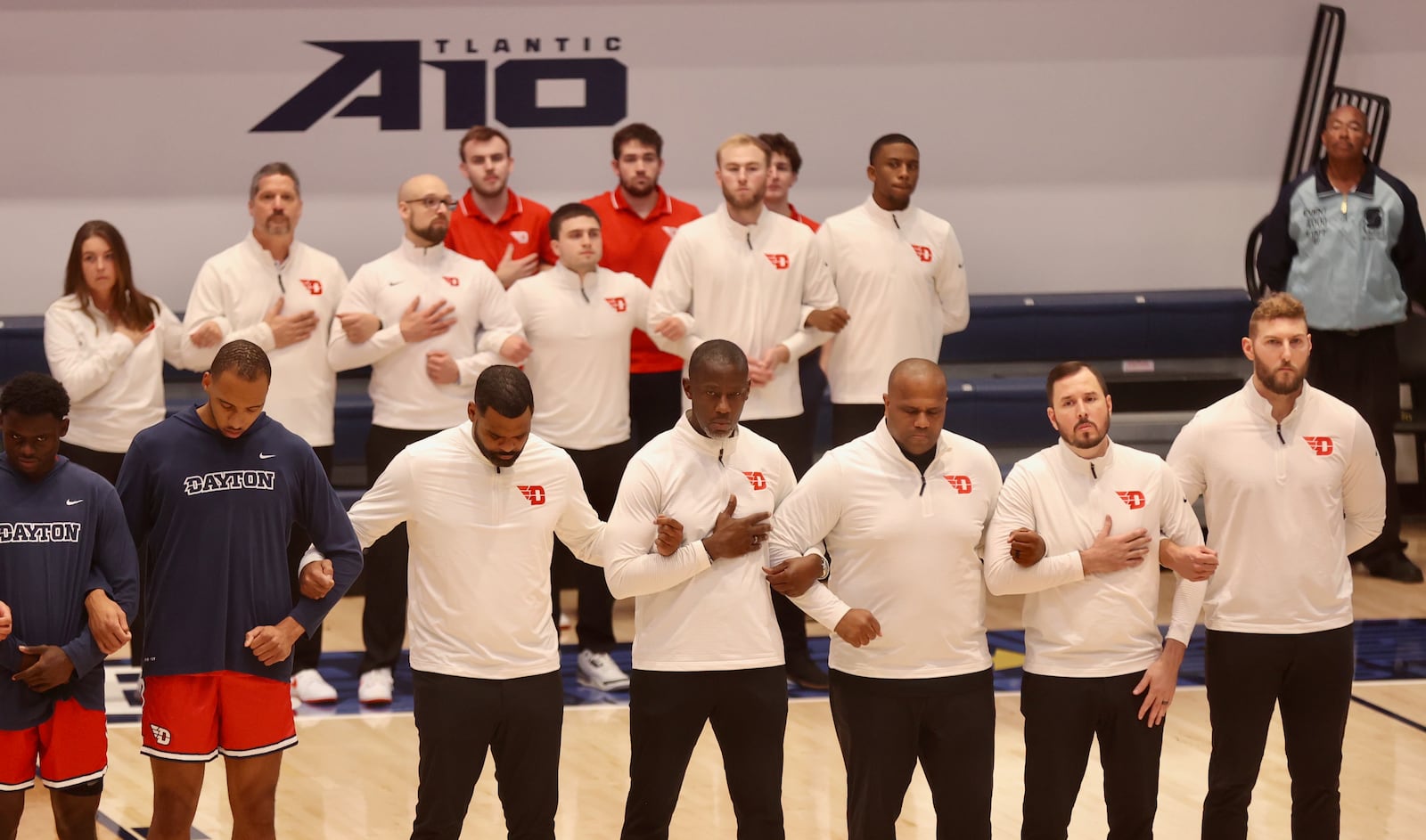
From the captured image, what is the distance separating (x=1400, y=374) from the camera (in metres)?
9.48

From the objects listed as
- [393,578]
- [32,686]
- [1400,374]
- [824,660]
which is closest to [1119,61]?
[1400,374]

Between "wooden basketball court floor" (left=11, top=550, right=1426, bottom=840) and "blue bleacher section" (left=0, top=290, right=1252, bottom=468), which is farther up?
"blue bleacher section" (left=0, top=290, right=1252, bottom=468)

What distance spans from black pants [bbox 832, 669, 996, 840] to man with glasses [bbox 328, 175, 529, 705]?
2470 millimetres

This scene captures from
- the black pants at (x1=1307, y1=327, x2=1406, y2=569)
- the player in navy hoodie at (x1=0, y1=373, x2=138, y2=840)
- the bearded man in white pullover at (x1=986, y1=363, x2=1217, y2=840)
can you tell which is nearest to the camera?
the player in navy hoodie at (x1=0, y1=373, x2=138, y2=840)

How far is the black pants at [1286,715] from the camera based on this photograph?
15.3ft

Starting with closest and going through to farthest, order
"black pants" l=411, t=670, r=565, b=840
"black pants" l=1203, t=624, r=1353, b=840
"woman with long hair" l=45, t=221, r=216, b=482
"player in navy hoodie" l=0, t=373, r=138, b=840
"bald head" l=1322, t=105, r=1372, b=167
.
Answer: "player in navy hoodie" l=0, t=373, r=138, b=840, "black pants" l=411, t=670, r=565, b=840, "black pants" l=1203, t=624, r=1353, b=840, "woman with long hair" l=45, t=221, r=216, b=482, "bald head" l=1322, t=105, r=1372, b=167

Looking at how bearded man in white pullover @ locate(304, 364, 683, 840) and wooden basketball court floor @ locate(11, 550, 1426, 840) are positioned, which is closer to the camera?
bearded man in white pullover @ locate(304, 364, 683, 840)

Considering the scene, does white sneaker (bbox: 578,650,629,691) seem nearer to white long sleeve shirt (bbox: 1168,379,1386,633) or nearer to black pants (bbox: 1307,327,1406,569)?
white long sleeve shirt (bbox: 1168,379,1386,633)

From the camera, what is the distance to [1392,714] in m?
6.44

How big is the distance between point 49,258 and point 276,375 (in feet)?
10.6

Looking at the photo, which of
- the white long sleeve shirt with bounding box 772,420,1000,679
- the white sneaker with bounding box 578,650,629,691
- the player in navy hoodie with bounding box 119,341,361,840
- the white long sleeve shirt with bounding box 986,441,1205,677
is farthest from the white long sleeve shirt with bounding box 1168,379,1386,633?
the white sneaker with bounding box 578,650,629,691

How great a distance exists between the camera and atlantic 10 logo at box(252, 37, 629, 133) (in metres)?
9.00

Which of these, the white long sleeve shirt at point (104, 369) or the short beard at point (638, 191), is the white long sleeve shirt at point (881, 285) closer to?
the short beard at point (638, 191)

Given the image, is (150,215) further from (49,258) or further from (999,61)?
(999,61)
